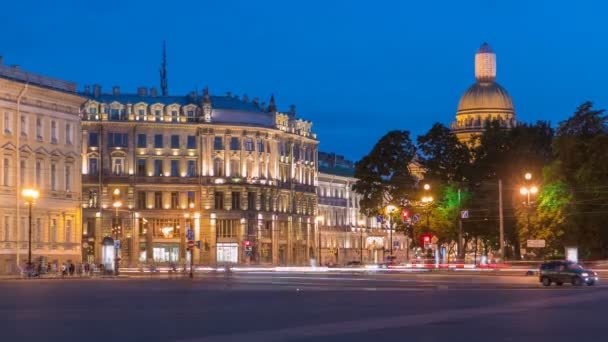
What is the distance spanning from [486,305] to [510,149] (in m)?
86.7

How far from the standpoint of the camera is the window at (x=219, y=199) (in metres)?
169

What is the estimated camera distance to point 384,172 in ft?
433

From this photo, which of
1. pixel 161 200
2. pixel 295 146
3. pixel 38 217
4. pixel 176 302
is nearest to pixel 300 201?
pixel 295 146

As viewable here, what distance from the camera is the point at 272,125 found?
576 ft

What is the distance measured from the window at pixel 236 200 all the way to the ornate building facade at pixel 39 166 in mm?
55883

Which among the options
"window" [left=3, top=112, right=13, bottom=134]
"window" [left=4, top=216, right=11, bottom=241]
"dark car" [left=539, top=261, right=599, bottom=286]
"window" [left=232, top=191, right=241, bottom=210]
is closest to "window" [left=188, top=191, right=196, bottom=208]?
"window" [left=232, top=191, right=241, bottom=210]

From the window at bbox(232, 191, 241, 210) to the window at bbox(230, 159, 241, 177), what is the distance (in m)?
→ 2.35

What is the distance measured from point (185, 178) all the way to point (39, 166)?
6066cm

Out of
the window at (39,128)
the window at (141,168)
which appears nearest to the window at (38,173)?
the window at (39,128)

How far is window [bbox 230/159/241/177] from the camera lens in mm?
170500

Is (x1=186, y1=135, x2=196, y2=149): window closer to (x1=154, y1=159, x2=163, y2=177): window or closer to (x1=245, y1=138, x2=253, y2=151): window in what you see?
(x1=154, y1=159, x2=163, y2=177): window

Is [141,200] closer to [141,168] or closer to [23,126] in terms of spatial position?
[141,168]

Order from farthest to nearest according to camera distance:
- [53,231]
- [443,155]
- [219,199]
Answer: [219,199], [443,155], [53,231]

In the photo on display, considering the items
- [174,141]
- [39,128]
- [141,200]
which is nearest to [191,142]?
[174,141]
